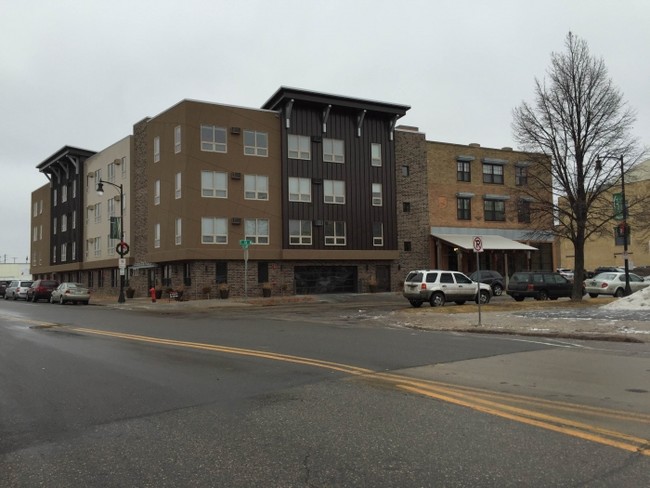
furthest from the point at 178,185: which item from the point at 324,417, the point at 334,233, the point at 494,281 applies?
the point at 324,417

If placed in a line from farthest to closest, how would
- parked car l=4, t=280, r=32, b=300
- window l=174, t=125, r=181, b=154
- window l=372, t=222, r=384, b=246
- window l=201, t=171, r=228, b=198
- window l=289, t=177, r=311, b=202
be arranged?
parked car l=4, t=280, r=32, b=300 → window l=372, t=222, r=384, b=246 → window l=289, t=177, r=311, b=202 → window l=174, t=125, r=181, b=154 → window l=201, t=171, r=228, b=198

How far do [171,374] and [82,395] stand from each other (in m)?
1.55

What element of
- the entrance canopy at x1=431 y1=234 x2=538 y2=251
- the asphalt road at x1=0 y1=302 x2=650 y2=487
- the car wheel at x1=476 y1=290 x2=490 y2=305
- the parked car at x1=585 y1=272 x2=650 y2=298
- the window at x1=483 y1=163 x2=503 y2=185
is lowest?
the asphalt road at x1=0 y1=302 x2=650 y2=487

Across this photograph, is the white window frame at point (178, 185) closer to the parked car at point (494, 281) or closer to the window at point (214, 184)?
the window at point (214, 184)

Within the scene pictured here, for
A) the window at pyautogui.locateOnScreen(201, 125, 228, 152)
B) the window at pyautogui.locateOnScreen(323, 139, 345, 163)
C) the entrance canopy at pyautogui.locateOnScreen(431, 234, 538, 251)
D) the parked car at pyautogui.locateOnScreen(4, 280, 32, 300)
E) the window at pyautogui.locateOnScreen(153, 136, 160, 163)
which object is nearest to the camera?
the window at pyautogui.locateOnScreen(201, 125, 228, 152)

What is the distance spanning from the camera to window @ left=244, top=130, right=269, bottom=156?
37250 millimetres

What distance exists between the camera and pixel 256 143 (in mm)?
37562

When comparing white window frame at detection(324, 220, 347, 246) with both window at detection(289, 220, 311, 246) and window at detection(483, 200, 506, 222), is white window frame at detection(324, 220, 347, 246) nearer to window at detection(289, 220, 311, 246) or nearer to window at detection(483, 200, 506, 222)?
window at detection(289, 220, 311, 246)

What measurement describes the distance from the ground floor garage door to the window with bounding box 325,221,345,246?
1.83 meters

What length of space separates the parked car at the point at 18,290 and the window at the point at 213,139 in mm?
19756

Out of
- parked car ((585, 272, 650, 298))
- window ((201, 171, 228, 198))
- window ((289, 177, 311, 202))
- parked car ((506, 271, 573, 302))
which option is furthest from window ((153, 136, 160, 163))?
parked car ((585, 272, 650, 298))

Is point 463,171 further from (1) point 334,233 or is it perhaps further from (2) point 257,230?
(2) point 257,230

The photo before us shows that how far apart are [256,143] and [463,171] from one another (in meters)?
18.1

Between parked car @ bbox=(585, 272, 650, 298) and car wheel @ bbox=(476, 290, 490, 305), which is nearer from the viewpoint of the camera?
car wheel @ bbox=(476, 290, 490, 305)
